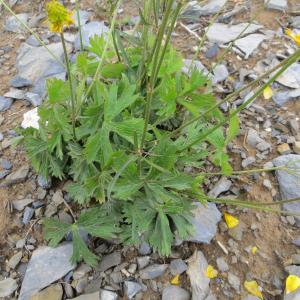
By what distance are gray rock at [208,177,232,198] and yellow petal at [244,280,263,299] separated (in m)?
0.41

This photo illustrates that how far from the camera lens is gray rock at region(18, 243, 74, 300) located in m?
1.62

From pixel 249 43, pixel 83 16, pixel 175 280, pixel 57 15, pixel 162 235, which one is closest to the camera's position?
pixel 57 15

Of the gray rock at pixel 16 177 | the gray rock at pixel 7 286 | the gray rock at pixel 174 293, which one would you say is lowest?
the gray rock at pixel 7 286

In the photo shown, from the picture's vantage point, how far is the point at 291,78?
2.40 m

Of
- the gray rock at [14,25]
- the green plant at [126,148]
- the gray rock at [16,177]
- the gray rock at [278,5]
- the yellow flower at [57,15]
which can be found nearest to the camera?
the yellow flower at [57,15]

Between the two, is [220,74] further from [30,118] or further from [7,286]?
[7,286]

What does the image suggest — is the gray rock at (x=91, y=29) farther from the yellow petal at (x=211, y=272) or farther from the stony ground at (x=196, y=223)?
the yellow petal at (x=211, y=272)

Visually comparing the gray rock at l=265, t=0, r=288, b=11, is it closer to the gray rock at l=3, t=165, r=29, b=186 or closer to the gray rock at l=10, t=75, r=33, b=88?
the gray rock at l=10, t=75, r=33, b=88

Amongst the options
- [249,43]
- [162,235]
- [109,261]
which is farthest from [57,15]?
[249,43]

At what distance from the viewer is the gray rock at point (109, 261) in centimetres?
167

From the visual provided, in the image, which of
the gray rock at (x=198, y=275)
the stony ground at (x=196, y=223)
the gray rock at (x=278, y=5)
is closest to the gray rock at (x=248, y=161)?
the stony ground at (x=196, y=223)

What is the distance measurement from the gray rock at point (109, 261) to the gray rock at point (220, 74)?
120 centimetres

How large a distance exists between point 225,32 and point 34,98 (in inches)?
52.5

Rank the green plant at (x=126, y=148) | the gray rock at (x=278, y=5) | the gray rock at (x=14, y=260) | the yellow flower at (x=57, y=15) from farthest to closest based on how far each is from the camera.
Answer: the gray rock at (x=278, y=5)
the gray rock at (x=14, y=260)
the green plant at (x=126, y=148)
the yellow flower at (x=57, y=15)
